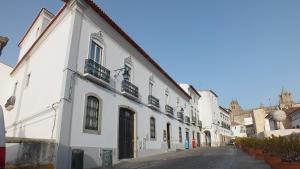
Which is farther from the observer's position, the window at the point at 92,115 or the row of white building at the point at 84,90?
the window at the point at 92,115

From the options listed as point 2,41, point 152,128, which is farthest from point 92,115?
point 152,128

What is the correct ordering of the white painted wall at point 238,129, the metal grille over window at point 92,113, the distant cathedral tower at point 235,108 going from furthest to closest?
the distant cathedral tower at point 235,108
the white painted wall at point 238,129
the metal grille over window at point 92,113

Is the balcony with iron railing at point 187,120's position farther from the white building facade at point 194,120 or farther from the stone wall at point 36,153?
the stone wall at point 36,153

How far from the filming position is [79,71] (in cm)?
1165

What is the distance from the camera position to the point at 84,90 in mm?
11633

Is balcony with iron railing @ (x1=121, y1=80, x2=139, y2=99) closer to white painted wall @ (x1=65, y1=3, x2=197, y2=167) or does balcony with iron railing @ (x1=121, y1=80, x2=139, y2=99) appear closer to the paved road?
white painted wall @ (x1=65, y1=3, x2=197, y2=167)

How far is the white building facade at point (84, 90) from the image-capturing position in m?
10.8

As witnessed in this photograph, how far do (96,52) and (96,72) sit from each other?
5.13 feet

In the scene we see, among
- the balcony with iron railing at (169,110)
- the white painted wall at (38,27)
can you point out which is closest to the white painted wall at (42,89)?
the white painted wall at (38,27)

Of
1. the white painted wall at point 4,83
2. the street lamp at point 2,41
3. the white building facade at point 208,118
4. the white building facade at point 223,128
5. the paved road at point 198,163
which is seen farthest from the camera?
the white building facade at point 223,128

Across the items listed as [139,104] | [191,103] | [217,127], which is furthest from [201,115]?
[139,104]

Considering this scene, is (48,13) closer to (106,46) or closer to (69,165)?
(106,46)

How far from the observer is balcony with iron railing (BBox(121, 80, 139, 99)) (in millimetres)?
14837

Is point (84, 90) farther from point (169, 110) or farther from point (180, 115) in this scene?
point (180, 115)
